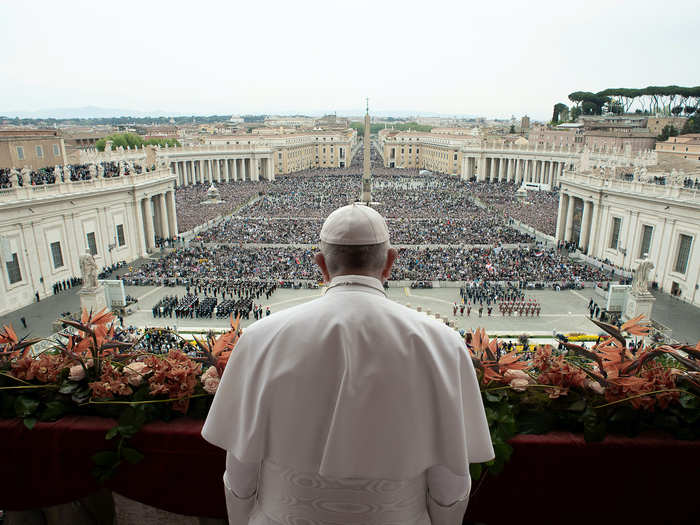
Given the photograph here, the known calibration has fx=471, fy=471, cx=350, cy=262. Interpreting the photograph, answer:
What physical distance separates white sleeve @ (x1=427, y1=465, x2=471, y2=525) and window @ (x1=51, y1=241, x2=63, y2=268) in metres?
31.6

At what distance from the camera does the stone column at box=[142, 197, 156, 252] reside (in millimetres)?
37156

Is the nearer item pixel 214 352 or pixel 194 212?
pixel 214 352

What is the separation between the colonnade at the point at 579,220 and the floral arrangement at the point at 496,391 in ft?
124

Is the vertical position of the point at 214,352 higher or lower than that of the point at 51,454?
higher

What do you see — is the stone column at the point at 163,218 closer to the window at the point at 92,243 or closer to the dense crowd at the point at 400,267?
the dense crowd at the point at 400,267

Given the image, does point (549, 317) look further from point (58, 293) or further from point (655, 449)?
point (58, 293)

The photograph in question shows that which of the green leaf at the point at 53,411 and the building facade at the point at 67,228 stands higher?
the green leaf at the point at 53,411

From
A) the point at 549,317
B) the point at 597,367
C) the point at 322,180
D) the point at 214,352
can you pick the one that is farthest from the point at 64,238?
the point at 322,180

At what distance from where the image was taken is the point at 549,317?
78.8ft

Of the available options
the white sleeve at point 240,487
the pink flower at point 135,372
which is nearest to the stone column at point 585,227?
the pink flower at point 135,372

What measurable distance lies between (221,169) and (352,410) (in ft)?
286

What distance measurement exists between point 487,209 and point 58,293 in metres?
42.9

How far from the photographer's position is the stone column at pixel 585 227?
38719mm

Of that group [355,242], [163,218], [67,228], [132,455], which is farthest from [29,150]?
[355,242]
